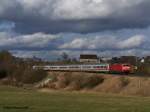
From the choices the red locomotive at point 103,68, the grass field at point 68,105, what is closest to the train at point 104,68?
the red locomotive at point 103,68

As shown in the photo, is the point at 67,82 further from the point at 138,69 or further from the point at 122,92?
the point at 122,92

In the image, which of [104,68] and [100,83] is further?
[104,68]

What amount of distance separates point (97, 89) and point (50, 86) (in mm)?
19694

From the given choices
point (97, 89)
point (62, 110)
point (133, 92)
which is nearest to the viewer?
point (62, 110)

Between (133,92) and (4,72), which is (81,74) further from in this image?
(4,72)

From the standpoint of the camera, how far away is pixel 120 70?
11475 centimetres

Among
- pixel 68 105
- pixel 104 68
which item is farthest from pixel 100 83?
pixel 68 105

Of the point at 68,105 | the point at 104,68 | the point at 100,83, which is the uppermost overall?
the point at 104,68

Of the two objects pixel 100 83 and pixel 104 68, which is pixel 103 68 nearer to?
pixel 104 68

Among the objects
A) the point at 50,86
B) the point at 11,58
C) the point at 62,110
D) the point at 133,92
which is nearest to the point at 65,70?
the point at 50,86

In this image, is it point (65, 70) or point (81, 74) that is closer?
point (81, 74)

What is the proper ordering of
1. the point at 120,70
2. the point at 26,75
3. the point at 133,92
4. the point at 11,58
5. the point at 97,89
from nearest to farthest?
the point at 133,92 → the point at 97,89 → the point at 120,70 → the point at 26,75 → the point at 11,58

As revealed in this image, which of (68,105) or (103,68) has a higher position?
(103,68)

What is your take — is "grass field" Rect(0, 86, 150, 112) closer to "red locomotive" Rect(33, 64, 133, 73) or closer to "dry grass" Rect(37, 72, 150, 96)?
"dry grass" Rect(37, 72, 150, 96)
